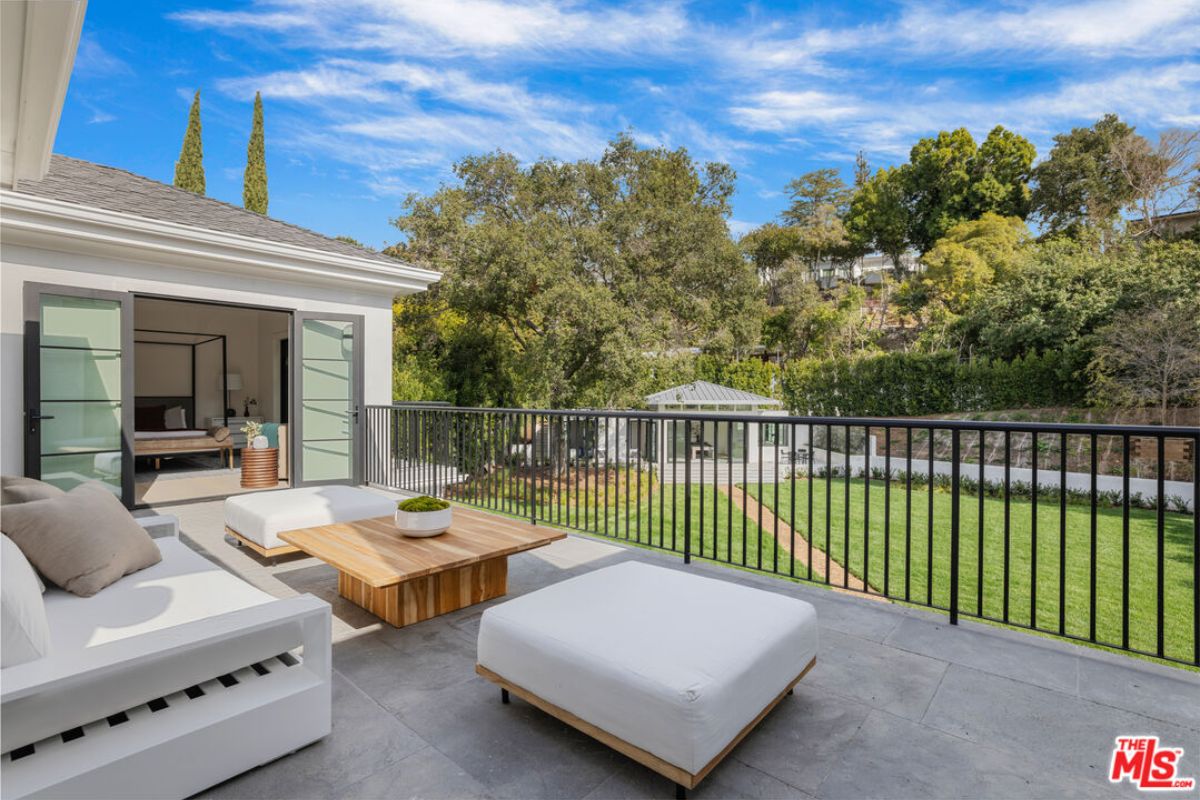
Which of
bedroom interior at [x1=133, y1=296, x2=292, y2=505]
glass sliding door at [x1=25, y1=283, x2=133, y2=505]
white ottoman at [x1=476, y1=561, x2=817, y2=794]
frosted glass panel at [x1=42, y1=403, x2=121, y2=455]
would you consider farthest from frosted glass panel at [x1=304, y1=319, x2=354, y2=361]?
white ottoman at [x1=476, y1=561, x2=817, y2=794]

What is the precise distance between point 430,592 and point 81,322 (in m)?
4.39

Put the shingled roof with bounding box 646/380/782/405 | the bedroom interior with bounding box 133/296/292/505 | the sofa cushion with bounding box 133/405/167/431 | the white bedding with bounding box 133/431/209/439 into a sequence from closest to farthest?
1. the white bedding with bounding box 133/431/209/439
2. the bedroom interior with bounding box 133/296/292/505
3. the sofa cushion with bounding box 133/405/167/431
4. the shingled roof with bounding box 646/380/782/405

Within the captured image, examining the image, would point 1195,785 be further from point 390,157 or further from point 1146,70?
point 1146,70

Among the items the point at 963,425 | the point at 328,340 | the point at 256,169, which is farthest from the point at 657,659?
the point at 256,169

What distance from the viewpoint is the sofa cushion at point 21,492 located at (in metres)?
2.32

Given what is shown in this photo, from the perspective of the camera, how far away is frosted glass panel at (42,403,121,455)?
15.4 ft

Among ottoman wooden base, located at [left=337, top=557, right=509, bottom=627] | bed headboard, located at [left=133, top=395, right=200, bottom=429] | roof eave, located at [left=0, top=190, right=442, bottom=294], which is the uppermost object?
roof eave, located at [left=0, top=190, right=442, bottom=294]

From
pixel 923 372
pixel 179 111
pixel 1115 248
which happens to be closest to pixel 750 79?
pixel 923 372

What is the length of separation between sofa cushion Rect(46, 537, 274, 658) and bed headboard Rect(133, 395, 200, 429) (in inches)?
350

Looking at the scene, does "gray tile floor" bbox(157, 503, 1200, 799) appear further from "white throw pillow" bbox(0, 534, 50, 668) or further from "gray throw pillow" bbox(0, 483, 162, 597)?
"gray throw pillow" bbox(0, 483, 162, 597)

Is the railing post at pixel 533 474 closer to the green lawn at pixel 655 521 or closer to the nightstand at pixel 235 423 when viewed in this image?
the green lawn at pixel 655 521

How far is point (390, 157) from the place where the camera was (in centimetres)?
1515

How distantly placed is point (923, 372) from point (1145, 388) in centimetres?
438

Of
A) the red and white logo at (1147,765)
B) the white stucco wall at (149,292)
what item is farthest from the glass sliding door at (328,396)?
the red and white logo at (1147,765)
